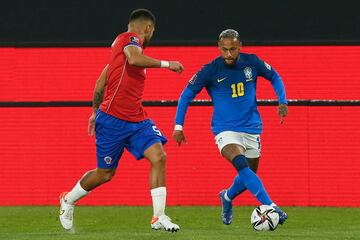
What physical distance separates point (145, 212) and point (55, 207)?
63.5 inches

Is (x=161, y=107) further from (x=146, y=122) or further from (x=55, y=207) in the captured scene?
(x=146, y=122)

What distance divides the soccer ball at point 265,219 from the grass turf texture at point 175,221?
97mm

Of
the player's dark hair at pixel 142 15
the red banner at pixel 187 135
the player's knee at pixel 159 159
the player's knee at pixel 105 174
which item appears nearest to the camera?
the player's knee at pixel 159 159

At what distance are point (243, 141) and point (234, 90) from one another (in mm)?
583

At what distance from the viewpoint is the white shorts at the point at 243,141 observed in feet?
42.9

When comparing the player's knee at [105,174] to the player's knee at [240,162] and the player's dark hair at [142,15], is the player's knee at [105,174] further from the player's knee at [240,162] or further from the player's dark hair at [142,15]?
the player's dark hair at [142,15]

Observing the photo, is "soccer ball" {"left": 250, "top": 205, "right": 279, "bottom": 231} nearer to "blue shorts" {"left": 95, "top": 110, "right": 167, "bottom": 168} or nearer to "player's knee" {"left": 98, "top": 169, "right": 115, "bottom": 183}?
"blue shorts" {"left": 95, "top": 110, "right": 167, "bottom": 168}

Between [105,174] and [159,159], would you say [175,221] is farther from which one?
[159,159]

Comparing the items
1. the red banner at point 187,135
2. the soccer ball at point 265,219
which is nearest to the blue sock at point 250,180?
the soccer ball at point 265,219

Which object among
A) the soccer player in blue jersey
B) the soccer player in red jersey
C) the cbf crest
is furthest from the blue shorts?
the cbf crest

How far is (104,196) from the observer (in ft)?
58.9

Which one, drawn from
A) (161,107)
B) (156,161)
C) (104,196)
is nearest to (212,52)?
(161,107)

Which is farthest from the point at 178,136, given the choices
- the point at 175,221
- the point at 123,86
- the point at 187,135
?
the point at 187,135

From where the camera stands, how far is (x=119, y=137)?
40.0ft
